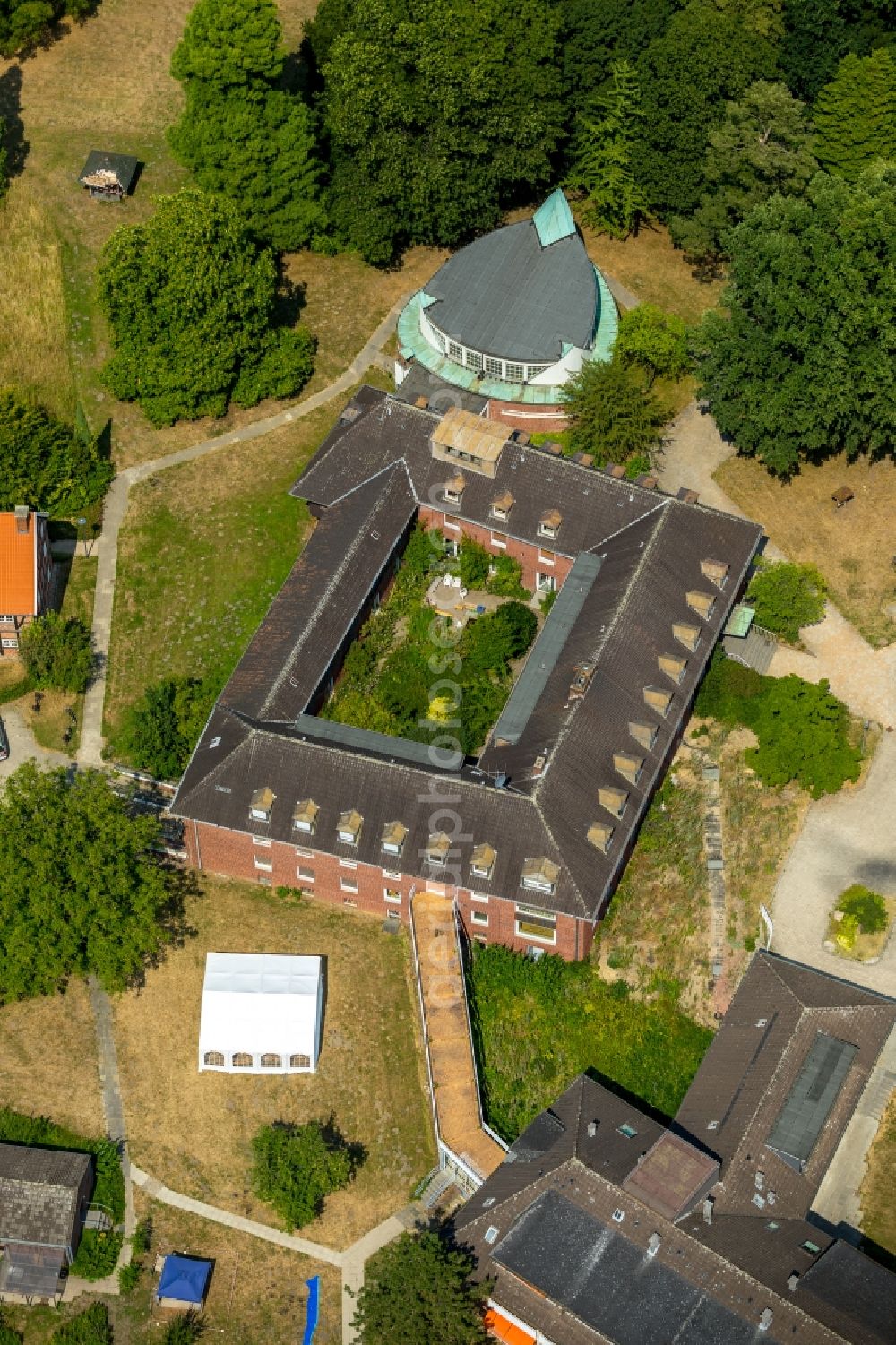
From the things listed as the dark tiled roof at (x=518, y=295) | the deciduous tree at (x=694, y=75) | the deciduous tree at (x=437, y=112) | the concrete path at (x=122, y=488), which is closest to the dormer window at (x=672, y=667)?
the dark tiled roof at (x=518, y=295)

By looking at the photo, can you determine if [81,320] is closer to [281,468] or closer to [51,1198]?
[281,468]

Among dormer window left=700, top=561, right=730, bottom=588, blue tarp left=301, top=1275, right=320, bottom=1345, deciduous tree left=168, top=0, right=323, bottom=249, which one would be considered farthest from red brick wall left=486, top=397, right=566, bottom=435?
blue tarp left=301, top=1275, right=320, bottom=1345

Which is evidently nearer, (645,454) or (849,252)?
(849,252)

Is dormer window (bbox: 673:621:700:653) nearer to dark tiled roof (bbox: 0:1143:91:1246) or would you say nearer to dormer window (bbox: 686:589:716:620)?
dormer window (bbox: 686:589:716:620)

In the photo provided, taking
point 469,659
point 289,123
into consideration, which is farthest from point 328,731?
point 289,123

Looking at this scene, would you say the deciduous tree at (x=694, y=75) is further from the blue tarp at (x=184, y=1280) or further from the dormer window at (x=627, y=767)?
the blue tarp at (x=184, y=1280)
